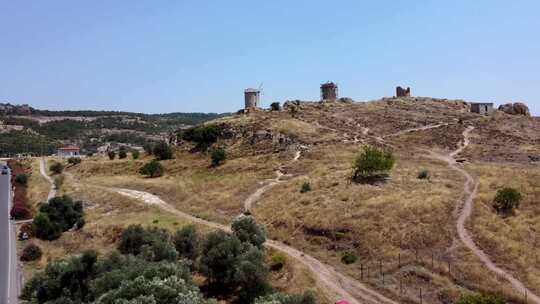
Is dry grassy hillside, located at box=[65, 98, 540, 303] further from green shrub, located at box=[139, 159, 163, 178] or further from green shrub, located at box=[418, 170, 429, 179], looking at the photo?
green shrub, located at box=[139, 159, 163, 178]

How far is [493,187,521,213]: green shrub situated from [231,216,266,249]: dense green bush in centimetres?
1870

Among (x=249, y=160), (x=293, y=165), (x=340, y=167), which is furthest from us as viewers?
(x=249, y=160)

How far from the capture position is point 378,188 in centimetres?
4288

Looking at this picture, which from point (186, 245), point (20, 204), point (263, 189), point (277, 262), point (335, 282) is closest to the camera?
point (335, 282)

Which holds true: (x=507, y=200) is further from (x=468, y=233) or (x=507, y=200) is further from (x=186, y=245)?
(x=186, y=245)

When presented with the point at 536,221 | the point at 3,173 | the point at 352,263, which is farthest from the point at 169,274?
the point at 3,173

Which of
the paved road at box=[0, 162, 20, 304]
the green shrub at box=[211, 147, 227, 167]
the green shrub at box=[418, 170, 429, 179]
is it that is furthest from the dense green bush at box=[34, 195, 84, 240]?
the green shrub at box=[418, 170, 429, 179]

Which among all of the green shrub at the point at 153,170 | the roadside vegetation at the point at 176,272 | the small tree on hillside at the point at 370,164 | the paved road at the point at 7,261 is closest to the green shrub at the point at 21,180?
the paved road at the point at 7,261

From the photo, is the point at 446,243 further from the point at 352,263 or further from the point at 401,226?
the point at 352,263

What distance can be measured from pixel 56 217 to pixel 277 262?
26.5m

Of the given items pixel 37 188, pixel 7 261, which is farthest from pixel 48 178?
pixel 7 261

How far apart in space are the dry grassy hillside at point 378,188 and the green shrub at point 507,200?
76 cm

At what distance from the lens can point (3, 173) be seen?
89375mm

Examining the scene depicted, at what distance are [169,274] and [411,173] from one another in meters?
31.0
